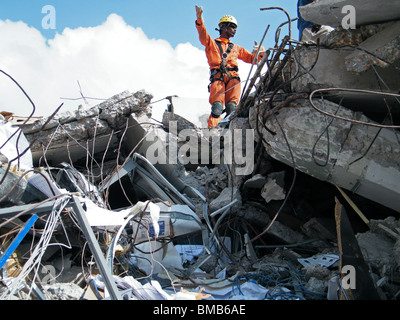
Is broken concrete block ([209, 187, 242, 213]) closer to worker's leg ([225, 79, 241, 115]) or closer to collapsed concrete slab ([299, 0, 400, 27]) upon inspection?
collapsed concrete slab ([299, 0, 400, 27])

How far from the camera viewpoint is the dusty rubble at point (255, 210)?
10.4ft

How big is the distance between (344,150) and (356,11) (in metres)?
1.26

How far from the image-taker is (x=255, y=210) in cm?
478

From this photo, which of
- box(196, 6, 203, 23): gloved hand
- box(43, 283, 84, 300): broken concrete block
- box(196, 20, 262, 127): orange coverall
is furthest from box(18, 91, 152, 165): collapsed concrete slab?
box(43, 283, 84, 300): broken concrete block

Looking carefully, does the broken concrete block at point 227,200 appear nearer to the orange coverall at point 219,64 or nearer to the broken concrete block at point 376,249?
the broken concrete block at point 376,249

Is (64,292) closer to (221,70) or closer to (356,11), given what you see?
(356,11)

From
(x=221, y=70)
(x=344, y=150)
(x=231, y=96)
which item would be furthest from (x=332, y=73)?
(x=221, y=70)

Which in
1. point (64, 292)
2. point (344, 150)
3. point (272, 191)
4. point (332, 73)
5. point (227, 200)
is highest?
point (332, 73)

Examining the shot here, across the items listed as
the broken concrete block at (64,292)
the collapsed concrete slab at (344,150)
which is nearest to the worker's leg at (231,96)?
the collapsed concrete slab at (344,150)

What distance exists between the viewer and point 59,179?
4.71m

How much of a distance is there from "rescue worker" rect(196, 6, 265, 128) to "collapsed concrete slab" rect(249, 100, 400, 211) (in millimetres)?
2833
